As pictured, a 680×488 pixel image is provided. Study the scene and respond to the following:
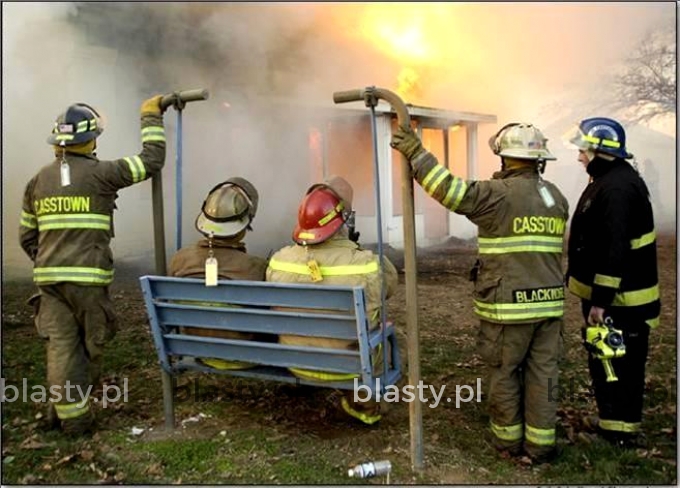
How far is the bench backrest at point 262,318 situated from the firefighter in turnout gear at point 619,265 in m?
1.46

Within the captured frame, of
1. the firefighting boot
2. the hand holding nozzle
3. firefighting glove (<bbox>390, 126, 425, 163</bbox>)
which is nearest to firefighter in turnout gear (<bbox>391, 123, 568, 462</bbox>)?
firefighting glove (<bbox>390, 126, 425, 163</bbox>)

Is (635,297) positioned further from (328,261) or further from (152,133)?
(152,133)

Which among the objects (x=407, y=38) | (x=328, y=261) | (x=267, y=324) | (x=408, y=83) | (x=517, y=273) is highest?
(x=407, y=38)

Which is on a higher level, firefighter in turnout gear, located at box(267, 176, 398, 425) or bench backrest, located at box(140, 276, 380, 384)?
firefighter in turnout gear, located at box(267, 176, 398, 425)

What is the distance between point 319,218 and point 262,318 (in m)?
0.64

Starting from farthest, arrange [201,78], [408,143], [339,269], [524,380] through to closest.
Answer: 1. [201,78]
2. [524,380]
3. [339,269]
4. [408,143]

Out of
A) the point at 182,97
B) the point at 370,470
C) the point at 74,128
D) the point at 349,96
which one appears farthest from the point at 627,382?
the point at 74,128

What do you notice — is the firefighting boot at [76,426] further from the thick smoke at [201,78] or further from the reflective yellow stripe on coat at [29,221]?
the thick smoke at [201,78]

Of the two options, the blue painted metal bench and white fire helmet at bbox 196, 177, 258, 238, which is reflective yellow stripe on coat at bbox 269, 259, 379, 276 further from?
white fire helmet at bbox 196, 177, 258, 238

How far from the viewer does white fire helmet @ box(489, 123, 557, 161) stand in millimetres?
3234

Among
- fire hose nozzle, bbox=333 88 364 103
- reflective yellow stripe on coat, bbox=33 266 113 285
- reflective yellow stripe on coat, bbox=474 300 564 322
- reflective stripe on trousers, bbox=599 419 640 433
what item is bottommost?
reflective stripe on trousers, bbox=599 419 640 433

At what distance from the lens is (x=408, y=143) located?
9.86 feet

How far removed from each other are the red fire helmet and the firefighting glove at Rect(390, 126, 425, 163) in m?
0.52

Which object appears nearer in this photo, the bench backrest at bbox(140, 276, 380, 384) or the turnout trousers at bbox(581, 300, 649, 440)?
the bench backrest at bbox(140, 276, 380, 384)
